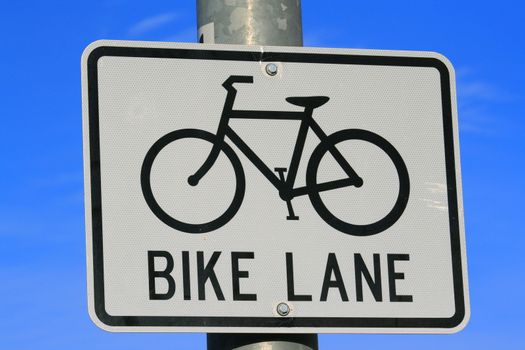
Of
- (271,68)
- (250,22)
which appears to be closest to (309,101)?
(271,68)

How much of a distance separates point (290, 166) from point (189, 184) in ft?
0.83

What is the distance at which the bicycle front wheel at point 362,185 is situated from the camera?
2918 millimetres

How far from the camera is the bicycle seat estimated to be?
299 cm

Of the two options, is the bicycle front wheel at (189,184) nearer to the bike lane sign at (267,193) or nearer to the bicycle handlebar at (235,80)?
the bike lane sign at (267,193)

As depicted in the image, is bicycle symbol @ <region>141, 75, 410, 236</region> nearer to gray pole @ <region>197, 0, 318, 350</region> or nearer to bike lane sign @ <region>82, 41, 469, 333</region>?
bike lane sign @ <region>82, 41, 469, 333</region>

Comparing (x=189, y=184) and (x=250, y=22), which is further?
(x=250, y=22)

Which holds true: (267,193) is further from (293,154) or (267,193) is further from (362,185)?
(362,185)

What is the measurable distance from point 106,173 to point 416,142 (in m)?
0.79

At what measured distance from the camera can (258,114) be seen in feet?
9.70

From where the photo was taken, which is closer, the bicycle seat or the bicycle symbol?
the bicycle symbol

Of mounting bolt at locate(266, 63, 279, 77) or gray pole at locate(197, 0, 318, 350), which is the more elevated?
gray pole at locate(197, 0, 318, 350)

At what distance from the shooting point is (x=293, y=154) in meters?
2.94

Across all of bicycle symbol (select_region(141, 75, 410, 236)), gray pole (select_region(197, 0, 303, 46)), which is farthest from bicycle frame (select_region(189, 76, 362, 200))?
gray pole (select_region(197, 0, 303, 46))

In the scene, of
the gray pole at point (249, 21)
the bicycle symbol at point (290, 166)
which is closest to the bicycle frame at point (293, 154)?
the bicycle symbol at point (290, 166)
